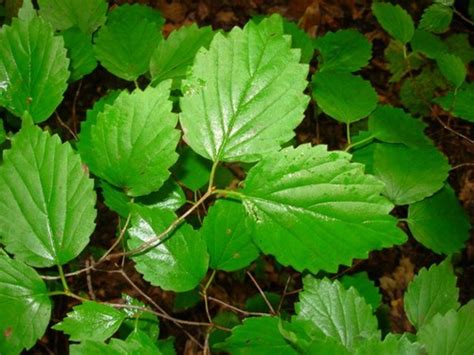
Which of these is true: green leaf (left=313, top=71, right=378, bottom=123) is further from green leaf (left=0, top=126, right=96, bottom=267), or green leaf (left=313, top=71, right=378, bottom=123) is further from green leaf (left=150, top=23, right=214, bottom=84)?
green leaf (left=0, top=126, right=96, bottom=267)

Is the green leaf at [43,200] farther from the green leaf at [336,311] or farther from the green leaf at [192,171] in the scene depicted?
the green leaf at [336,311]

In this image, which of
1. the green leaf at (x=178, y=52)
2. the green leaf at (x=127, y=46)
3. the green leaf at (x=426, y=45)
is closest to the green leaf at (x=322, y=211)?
the green leaf at (x=178, y=52)

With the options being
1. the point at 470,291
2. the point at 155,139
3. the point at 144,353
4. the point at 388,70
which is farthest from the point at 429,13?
the point at 144,353

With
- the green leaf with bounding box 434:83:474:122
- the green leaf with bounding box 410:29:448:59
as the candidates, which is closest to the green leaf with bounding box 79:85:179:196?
the green leaf with bounding box 434:83:474:122

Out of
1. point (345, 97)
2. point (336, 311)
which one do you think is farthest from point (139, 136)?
point (345, 97)

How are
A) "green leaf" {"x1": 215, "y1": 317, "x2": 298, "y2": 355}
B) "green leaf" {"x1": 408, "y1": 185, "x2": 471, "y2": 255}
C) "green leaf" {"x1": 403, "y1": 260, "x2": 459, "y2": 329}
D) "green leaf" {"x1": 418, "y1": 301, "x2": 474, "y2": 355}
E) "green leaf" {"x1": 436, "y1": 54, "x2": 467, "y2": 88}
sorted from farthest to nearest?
"green leaf" {"x1": 436, "y1": 54, "x2": 467, "y2": 88} → "green leaf" {"x1": 408, "y1": 185, "x2": 471, "y2": 255} → "green leaf" {"x1": 403, "y1": 260, "x2": 459, "y2": 329} → "green leaf" {"x1": 215, "y1": 317, "x2": 298, "y2": 355} → "green leaf" {"x1": 418, "y1": 301, "x2": 474, "y2": 355}

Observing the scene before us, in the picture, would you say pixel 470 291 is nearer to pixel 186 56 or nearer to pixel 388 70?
pixel 388 70
